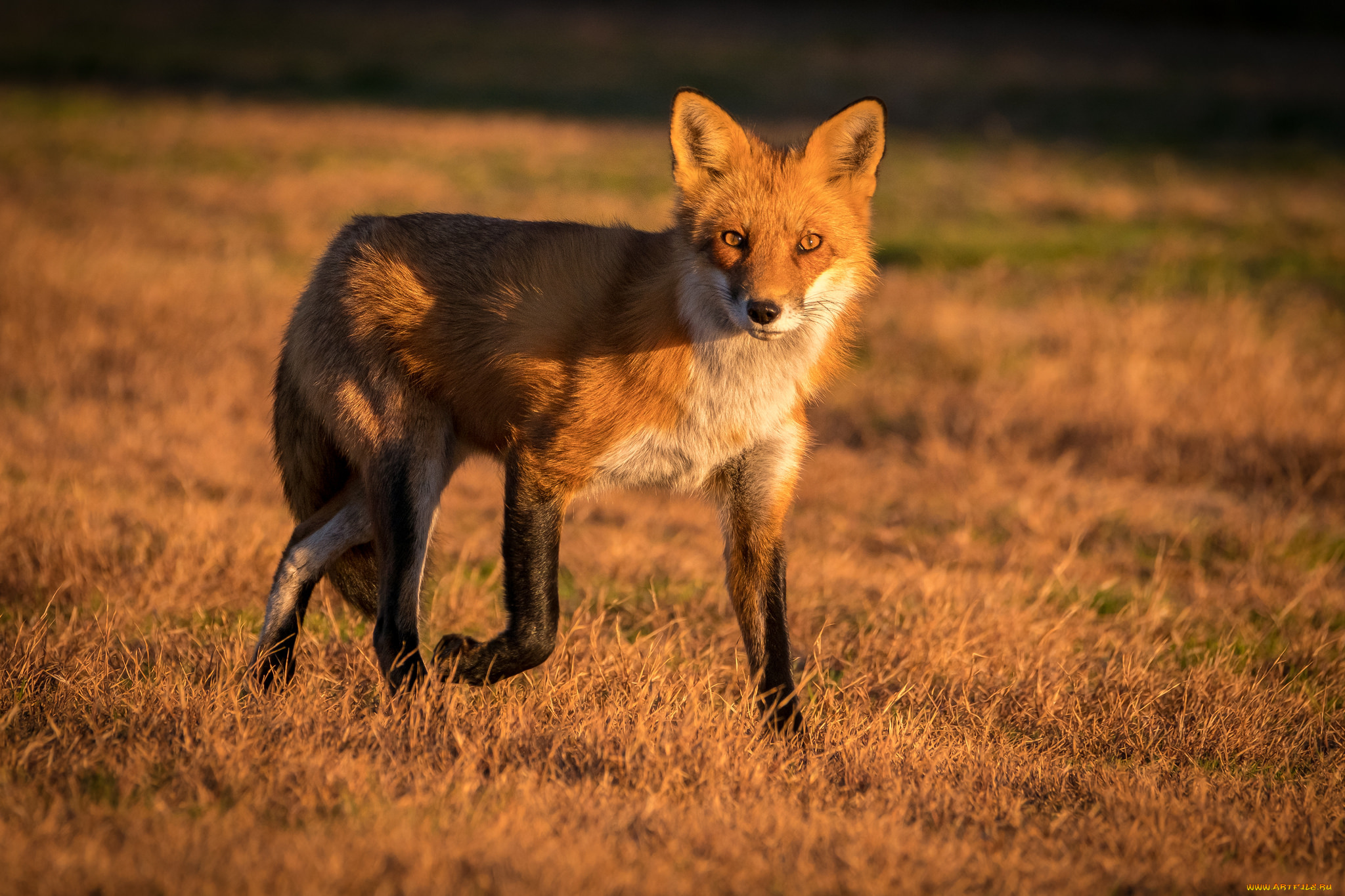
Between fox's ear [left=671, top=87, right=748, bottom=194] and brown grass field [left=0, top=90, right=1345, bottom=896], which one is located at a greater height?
fox's ear [left=671, top=87, right=748, bottom=194]

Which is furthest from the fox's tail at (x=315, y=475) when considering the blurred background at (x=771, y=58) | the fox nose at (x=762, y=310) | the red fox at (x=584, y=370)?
the blurred background at (x=771, y=58)

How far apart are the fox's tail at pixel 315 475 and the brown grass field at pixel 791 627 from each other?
26cm

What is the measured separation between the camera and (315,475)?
4.65 meters

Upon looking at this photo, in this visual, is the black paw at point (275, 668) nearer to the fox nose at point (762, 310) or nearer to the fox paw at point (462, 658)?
the fox paw at point (462, 658)

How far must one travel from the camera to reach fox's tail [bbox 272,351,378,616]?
4602mm

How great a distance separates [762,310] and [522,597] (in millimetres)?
1337

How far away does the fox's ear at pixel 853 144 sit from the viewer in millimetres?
4078

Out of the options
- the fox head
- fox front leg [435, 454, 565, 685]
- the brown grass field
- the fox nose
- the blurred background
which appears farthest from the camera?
the blurred background

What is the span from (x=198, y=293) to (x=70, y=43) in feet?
69.6

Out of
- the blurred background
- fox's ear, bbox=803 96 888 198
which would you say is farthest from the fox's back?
the blurred background

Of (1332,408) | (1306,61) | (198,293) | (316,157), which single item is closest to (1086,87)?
(1306,61)

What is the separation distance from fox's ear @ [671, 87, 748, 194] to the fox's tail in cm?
182

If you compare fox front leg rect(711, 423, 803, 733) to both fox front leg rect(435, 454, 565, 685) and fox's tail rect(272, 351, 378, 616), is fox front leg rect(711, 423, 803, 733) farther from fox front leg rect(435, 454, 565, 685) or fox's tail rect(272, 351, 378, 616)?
fox's tail rect(272, 351, 378, 616)

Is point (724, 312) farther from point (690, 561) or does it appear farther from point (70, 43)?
point (70, 43)
